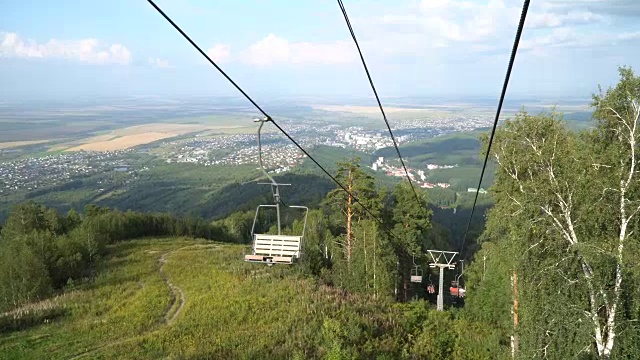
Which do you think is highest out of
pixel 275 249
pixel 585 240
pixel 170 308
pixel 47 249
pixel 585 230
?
pixel 585 230

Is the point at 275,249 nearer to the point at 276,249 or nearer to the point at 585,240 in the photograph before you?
the point at 276,249

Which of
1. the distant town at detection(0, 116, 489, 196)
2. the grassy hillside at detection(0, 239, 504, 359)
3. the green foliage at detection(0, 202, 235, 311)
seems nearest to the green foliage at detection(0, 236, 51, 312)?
the green foliage at detection(0, 202, 235, 311)

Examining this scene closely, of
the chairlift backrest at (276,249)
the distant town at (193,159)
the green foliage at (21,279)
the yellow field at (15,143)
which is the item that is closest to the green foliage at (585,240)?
the chairlift backrest at (276,249)

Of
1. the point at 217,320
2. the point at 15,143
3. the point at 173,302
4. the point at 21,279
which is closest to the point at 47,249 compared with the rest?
the point at 21,279

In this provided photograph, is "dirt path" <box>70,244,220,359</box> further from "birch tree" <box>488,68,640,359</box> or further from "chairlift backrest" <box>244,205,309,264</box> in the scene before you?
"birch tree" <box>488,68,640,359</box>

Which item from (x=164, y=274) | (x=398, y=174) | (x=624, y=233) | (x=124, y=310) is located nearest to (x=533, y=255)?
(x=624, y=233)

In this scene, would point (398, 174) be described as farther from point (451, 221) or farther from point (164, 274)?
point (164, 274)

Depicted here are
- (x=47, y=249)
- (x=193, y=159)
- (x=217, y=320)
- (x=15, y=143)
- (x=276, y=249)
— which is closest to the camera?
(x=276, y=249)

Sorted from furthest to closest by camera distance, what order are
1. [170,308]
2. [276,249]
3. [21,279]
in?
[21,279], [170,308], [276,249]
